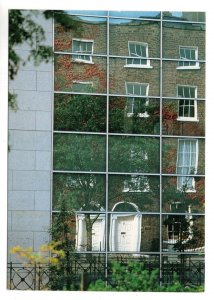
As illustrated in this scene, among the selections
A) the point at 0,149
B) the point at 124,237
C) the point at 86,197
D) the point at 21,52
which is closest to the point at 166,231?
the point at 124,237

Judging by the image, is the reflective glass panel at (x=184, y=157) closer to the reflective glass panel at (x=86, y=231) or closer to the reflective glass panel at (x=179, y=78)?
the reflective glass panel at (x=179, y=78)

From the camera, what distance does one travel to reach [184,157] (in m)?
4.39

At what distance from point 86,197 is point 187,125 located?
78cm

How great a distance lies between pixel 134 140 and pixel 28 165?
0.68m

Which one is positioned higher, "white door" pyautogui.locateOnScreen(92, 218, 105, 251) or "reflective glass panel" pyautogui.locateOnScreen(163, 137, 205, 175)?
"reflective glass panel" pyautogui.locateOnScreen(163, 137, 205, 175)

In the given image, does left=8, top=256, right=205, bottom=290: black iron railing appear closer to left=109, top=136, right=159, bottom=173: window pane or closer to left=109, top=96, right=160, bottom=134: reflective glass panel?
left=109, top=136, right=159, bottom=173: window pane

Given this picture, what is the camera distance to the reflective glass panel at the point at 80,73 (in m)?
4.37

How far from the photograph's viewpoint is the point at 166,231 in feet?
14.4

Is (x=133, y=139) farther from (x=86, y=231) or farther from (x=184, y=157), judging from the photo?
(x=86, y=231)

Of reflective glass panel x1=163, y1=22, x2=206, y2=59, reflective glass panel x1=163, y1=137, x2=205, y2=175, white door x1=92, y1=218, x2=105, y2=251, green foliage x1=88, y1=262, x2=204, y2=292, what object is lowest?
green foliage x1=88, y1=262, x2=204, y2=292

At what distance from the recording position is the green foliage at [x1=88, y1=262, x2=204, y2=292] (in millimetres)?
4305

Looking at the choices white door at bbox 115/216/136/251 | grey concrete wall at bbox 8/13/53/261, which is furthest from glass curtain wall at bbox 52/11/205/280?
grey concrete wall at bbox 8/13/53/261

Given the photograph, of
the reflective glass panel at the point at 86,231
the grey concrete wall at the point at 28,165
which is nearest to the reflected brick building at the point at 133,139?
the reflective glass panel at the point at 86,231

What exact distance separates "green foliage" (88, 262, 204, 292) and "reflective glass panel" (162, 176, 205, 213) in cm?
40
